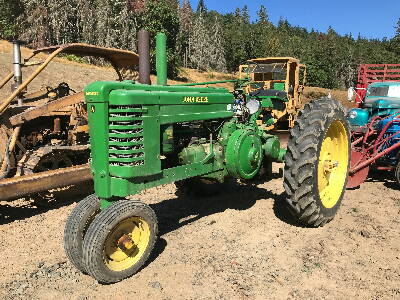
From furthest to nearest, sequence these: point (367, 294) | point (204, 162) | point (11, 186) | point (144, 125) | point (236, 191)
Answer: point (236, 191), point (11, 186), point (204, 162), point (144, 125), point (367, 294)

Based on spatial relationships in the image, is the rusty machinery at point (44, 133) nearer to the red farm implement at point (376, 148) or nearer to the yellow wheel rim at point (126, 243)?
the yellow wheel rim at point (126, 243)

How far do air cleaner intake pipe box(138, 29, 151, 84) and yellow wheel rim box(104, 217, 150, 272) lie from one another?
1.72m

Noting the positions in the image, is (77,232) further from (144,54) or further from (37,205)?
(37,205)

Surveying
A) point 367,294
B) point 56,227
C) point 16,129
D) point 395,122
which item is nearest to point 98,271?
point 56,227

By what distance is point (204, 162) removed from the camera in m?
4.06

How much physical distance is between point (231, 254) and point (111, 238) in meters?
1.24

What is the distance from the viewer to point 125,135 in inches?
125

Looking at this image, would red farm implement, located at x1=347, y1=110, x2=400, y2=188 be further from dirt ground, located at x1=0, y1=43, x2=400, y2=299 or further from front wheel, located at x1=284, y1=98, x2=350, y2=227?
front wheel, located at x1=284, y1=98, x2=350, y2=227

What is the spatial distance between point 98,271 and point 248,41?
190ft

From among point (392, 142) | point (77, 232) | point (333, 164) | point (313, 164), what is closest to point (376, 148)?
point (392, 142)

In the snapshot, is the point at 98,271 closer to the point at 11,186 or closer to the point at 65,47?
the point at 11,186

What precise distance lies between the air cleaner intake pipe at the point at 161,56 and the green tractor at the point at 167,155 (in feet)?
0.04

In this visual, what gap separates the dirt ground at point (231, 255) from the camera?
313 cm

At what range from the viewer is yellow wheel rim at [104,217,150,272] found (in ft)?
10.6
